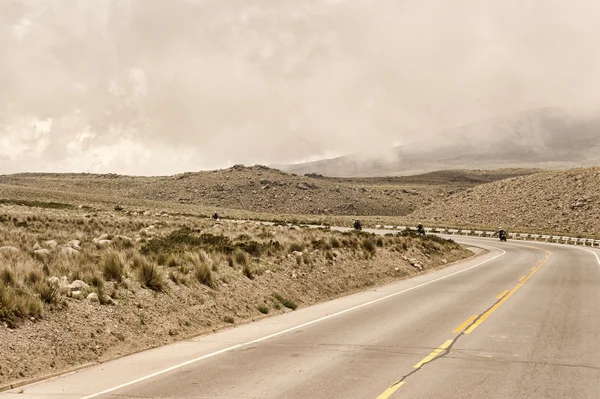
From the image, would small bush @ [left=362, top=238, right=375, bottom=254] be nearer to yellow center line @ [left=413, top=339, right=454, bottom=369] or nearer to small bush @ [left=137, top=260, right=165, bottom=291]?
small bush @ [left=137, top=260, right=165, bottom=291]

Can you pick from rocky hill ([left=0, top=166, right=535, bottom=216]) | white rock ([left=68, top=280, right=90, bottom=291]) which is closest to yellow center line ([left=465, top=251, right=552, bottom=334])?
white rock ([left=68, top=280, right=90, bottom=291])

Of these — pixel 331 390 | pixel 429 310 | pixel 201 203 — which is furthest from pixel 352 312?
pixel 201 203

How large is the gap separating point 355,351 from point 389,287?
41.0ft

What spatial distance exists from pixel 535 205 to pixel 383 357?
9486 cm

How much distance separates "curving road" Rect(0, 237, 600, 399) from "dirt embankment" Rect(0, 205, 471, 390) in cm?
87

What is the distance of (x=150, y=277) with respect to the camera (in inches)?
607

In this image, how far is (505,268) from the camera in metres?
30.9

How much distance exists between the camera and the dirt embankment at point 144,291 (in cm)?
1107

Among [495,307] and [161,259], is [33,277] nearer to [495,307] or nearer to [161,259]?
[161,259]

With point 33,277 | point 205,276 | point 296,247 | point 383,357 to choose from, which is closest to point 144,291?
point 205,276

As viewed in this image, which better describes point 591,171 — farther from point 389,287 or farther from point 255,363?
point 255,363

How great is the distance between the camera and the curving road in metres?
8.55

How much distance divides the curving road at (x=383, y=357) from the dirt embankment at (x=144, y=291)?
870 mm

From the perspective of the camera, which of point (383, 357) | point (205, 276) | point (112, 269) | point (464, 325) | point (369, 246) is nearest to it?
point (383, 357)
